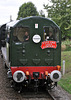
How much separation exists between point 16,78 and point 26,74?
479mm

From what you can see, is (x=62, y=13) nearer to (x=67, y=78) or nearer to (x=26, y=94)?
(x=67, y=78)

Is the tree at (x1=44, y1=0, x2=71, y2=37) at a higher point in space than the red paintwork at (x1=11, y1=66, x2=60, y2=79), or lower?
higher

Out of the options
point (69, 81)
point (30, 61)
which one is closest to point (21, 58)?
point (30, 61)

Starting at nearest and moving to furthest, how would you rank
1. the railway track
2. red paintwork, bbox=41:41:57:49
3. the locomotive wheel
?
the railway track → red paintwork, bbox=41:41:57:49 → the locomotive wheel

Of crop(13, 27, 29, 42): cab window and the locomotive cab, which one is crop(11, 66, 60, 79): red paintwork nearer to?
the locomotive cab

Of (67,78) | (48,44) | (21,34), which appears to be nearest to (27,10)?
(67,78)

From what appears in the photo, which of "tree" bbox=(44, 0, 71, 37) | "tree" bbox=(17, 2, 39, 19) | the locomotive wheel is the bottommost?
the locomotive wheel

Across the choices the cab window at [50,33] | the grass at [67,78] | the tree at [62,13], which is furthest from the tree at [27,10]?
the cab window at [50,33]

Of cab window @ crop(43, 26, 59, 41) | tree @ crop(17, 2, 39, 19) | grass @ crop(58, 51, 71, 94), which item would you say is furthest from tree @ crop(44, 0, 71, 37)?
tree @ crop(17, 2, 39, 19)

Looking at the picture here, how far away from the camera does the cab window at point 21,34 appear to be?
851 cm

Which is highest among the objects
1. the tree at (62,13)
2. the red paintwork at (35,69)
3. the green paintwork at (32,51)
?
the tree at (62,13)

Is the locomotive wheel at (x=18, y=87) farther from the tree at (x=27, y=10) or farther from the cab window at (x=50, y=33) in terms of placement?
the tree at (x=27, y=10)

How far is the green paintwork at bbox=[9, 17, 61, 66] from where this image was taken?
8516 millimetres

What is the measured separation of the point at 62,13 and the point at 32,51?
79.7 ft
